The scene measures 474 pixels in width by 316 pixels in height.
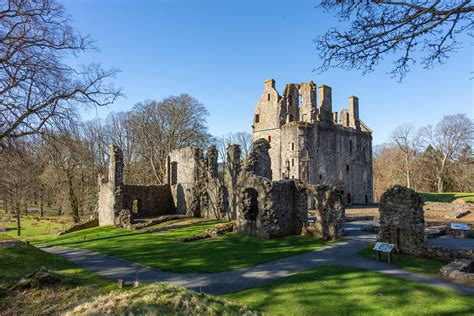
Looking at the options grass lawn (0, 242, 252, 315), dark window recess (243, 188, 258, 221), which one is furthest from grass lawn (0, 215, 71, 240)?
grass lawn (0, 242, 252, 315)

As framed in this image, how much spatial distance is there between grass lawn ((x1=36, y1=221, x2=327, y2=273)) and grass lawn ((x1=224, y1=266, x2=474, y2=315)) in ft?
9.03

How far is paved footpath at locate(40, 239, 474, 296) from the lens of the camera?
875 cm

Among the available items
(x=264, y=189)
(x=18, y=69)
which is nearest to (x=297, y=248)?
(x=264, y=189)

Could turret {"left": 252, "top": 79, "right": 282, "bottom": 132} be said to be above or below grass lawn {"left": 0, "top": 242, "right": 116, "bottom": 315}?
above

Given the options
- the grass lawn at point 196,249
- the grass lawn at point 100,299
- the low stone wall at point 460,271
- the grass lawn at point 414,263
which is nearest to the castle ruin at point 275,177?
the grass lawn at point 196,249

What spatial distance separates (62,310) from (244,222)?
11.3m

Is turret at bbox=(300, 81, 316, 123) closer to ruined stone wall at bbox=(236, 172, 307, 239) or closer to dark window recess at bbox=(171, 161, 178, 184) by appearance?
dark window recess at bbox=(171, 161, 178, 184)

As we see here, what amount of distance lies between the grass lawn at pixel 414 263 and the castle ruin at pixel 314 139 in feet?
80.7

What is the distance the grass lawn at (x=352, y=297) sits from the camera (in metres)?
6.85

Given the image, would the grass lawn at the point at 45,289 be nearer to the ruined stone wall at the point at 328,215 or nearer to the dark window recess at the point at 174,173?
the ruined stone wall at the point at 328,215

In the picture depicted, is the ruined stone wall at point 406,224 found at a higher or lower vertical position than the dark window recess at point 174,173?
lower

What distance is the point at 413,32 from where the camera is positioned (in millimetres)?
6211

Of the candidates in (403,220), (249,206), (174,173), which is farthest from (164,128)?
(403,220)

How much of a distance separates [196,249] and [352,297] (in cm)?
763
